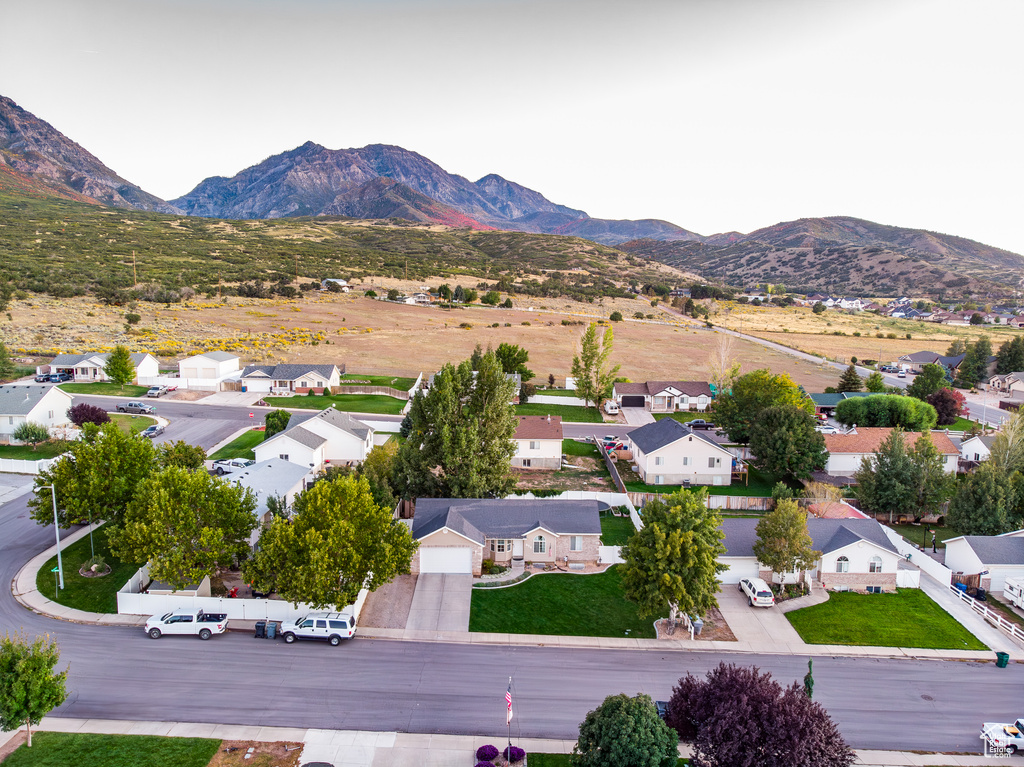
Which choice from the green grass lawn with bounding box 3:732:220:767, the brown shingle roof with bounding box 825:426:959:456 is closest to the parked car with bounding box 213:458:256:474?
the green grass lawn with bounding box 3:732:220:767

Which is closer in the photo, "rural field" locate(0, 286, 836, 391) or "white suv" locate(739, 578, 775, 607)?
"white suv" locate(739, 578, 775, 607)

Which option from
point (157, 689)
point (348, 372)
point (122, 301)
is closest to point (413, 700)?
point (157, 689)

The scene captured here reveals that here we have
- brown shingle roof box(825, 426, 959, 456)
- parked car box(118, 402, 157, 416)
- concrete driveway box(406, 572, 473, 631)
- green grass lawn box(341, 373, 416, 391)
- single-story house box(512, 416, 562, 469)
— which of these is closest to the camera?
concrete driveway box(406, 572, 473, 631)

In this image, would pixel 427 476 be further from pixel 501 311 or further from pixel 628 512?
pixel 501 311

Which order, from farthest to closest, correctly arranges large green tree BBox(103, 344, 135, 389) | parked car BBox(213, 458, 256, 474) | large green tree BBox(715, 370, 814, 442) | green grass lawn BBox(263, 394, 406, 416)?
large green tree BBox(103, 344, 135, 389) → green grass lawn BBox(263, 394, 406, 416) → large green tree BBox(715, 370, 814, 442) → parked car BBox(213, 458, 256, 474)

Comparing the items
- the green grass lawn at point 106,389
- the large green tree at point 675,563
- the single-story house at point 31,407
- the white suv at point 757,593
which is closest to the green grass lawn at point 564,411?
the white suv at point 757,593

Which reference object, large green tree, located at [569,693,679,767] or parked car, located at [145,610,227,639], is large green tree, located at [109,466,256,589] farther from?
large green tree, located at [569,693,679,767]

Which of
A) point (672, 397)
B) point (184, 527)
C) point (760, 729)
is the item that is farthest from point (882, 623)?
point (672, 397)

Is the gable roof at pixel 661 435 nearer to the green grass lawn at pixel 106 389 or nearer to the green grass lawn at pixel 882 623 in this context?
the green grass lawn at pixel 882 623
